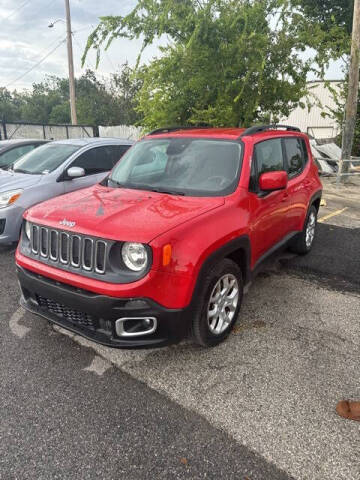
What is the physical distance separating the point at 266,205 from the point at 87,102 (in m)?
43.7

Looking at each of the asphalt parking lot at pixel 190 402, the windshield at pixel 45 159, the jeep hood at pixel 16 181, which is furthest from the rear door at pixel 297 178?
the jeep hood at pixel 16 181

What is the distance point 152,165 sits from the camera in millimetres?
3824

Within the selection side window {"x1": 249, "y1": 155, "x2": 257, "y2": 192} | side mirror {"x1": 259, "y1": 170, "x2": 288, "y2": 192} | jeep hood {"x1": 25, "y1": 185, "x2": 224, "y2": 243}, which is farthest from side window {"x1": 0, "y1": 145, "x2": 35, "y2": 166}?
side mirror {"x1": 259, "y1": 170, "x2": 288, "y2": 192}

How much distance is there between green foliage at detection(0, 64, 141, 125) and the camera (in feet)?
125

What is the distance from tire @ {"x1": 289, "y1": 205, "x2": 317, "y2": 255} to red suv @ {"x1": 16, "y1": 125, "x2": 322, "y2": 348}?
102 centimetres

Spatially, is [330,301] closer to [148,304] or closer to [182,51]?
[148,304]

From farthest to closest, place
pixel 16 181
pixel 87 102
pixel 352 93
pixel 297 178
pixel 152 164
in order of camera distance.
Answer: pixel 87 102 → pixel 352 93 → pixel 16 181 → pixel 297 178 → pixel 152 164

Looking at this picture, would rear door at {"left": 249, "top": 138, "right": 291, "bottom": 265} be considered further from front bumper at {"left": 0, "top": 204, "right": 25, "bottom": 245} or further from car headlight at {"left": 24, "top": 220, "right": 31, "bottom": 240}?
front bumper at {"left": 0, "top": 204, "right": 25, "bottom": 245}

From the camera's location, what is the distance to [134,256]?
2482mm

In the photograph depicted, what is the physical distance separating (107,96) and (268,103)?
117 ft

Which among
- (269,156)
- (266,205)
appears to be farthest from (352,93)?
(266,205)

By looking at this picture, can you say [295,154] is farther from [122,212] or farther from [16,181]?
[16,181]

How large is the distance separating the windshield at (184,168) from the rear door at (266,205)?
0.25 meters

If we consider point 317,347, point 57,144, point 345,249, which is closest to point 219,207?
point 317,347
